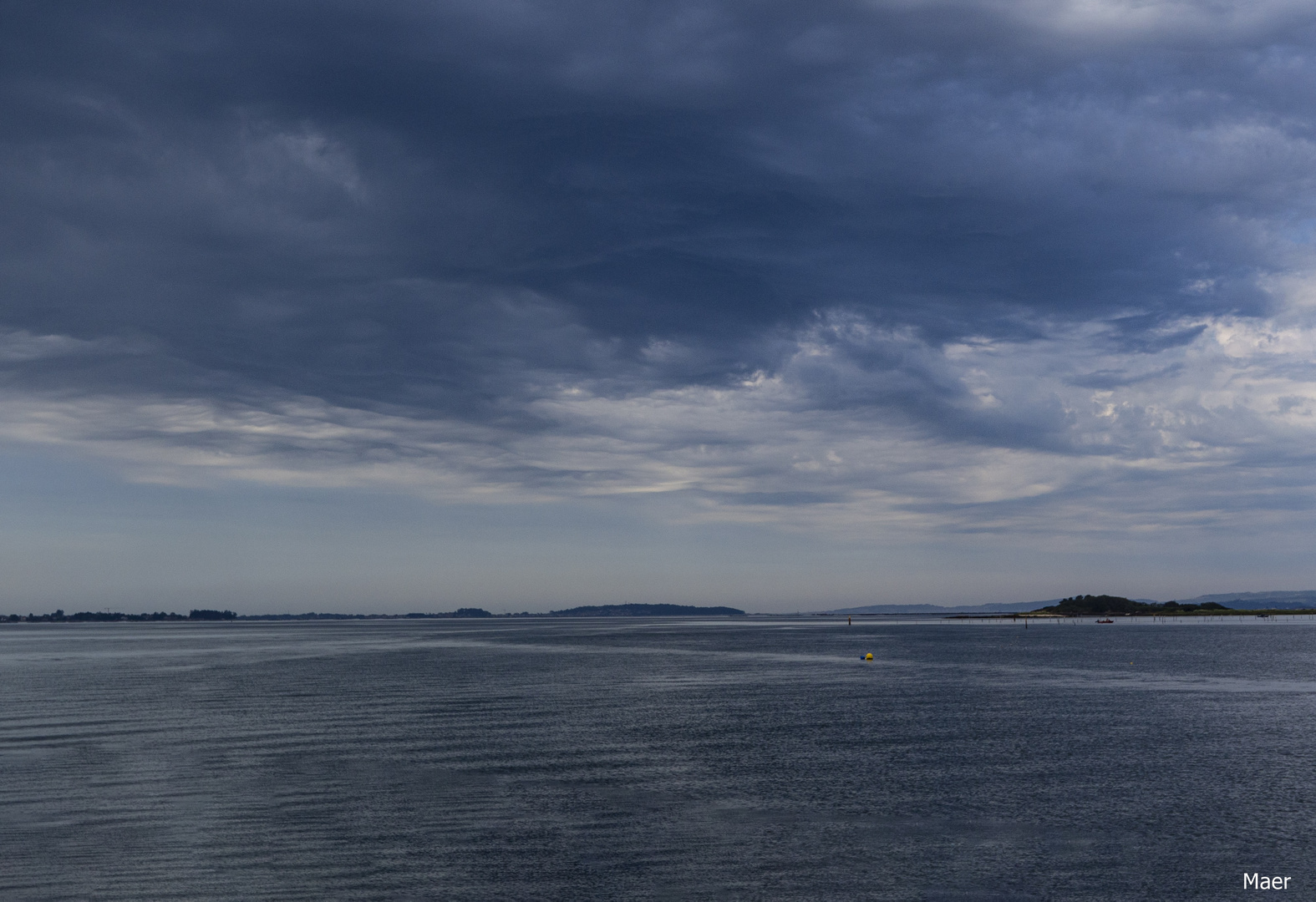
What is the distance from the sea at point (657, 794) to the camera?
78.1ft

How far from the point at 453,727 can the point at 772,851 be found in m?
29.2

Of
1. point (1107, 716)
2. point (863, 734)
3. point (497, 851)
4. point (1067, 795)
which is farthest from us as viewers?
point (1107, 716)

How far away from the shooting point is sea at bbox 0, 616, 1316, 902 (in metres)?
23.8

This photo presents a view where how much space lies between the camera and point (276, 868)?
24406mm

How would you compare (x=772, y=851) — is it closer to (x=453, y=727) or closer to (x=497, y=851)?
(x=497, y=851)

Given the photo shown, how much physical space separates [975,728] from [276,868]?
3923cm

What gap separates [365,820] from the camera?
2920 centimetres

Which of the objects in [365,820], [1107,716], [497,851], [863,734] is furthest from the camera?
[1107,716]

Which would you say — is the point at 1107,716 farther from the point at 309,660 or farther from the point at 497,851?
the point at 309,660

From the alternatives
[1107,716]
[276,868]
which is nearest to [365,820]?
[276,868]

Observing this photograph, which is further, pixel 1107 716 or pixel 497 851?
pixel 1107 716

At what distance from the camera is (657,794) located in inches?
1316

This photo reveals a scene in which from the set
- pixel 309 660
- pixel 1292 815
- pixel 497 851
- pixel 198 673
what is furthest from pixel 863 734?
pixel 309 660

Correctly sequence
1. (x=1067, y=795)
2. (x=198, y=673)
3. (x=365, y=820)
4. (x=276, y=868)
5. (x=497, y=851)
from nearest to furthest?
1. (x=276, y=868)
2. (x=497, y=851)
3. (x=365, y=820)
4. (x=1067, y=795)
5. (x=198, y=673)
